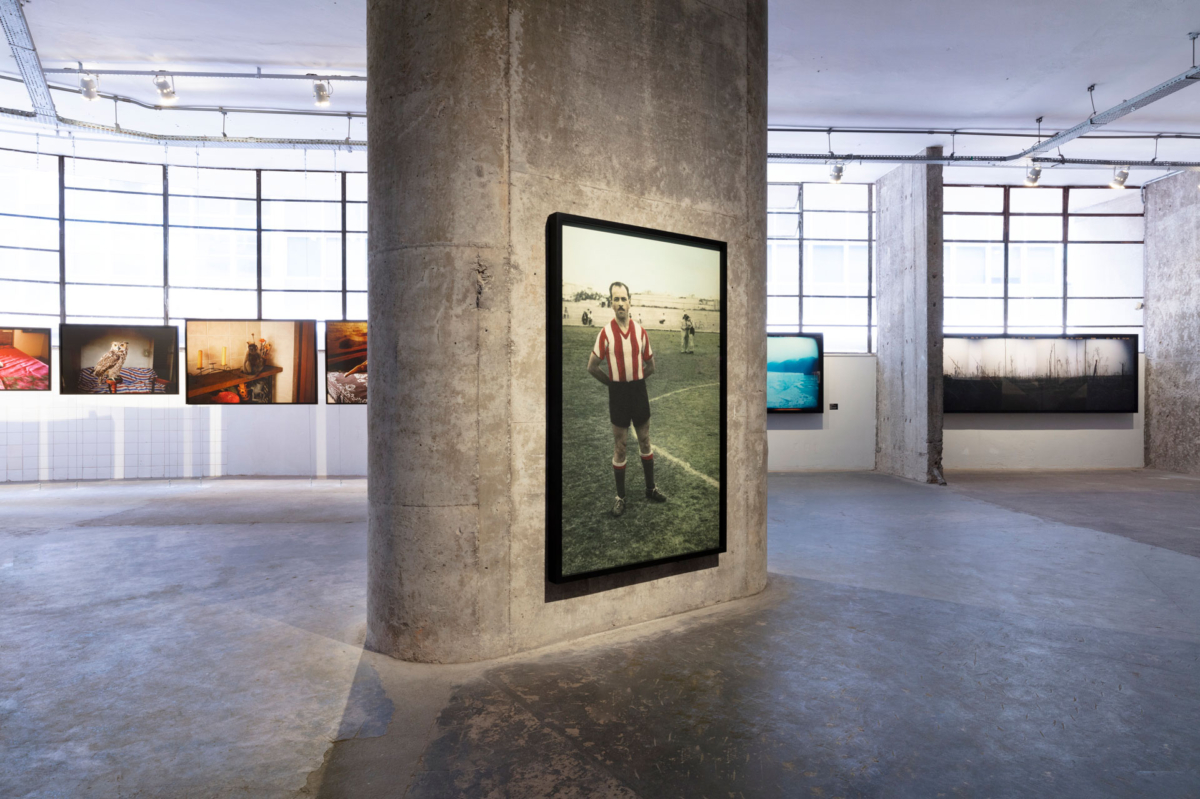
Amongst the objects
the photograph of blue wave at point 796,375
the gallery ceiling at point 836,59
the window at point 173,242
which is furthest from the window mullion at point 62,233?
the photograph of blue wave at point 796,375

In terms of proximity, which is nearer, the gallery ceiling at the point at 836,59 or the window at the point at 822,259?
the gallery ceiling at the point at 836,59

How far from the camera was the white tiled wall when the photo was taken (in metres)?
12.2

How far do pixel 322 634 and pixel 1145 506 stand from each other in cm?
1051

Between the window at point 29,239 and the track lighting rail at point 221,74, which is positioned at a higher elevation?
the track lighting rail at point 221,74

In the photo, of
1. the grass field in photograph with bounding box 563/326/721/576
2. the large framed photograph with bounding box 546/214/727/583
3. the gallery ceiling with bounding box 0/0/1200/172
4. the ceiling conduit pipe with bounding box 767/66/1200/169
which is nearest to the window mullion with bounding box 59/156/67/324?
the gallery ceiling with bounding box 0/0/1200/172

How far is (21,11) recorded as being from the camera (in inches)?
295

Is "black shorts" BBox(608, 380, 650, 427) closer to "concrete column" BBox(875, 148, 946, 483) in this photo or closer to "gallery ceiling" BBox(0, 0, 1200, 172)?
"gallery ceiling" BBox(0, 0, 1200, 172)

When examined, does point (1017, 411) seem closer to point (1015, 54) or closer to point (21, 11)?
point (1015, 54)

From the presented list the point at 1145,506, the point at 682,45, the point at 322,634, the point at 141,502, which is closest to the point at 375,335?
the point at 322,634

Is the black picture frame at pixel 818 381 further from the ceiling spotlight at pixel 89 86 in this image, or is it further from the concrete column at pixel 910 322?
the ceiling spotlight at pixel 89 86

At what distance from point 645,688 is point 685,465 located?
60.4 inches

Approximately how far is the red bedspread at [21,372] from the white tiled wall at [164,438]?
0.44 ft

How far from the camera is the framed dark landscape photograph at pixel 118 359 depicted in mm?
12031

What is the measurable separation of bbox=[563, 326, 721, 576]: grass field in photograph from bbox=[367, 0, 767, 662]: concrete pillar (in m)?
0.20
